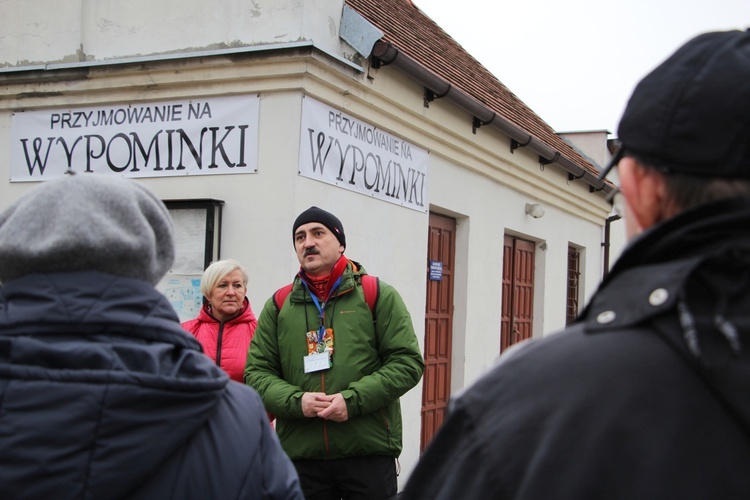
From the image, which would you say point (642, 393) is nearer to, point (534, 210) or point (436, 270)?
point (436, 270)

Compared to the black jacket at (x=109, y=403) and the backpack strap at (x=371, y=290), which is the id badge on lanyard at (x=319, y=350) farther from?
the black jacket at (x=109, y=403)

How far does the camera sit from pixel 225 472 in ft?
4.96

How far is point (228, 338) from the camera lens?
4.57 m

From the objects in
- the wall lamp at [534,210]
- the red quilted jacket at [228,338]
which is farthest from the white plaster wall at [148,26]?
the wall lamp at [534,210]

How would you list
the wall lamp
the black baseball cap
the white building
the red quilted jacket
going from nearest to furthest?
the black baseball cap < the red quilted jacket < the white building < the wall lamp

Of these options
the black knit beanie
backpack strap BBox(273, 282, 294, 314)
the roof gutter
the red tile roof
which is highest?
the red tile roof

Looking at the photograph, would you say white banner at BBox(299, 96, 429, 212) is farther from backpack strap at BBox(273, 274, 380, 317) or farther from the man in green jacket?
the man in green jacket

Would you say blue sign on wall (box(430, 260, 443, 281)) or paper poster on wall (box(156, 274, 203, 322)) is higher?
blue sign on wall (box(430, 260, 443, 281))

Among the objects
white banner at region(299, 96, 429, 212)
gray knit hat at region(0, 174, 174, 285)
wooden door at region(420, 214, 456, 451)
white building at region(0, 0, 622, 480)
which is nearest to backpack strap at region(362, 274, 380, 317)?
white building at region(0, 0, 622, 480)

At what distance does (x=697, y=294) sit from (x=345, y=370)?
3.04 m

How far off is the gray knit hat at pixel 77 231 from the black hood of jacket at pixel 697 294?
34.9 inches

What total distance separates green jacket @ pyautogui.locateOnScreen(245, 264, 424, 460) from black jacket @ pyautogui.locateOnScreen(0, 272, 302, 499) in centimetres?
230

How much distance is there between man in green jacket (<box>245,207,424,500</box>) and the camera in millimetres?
3848

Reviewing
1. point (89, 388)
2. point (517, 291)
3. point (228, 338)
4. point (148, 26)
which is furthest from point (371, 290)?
point (517, 291)
